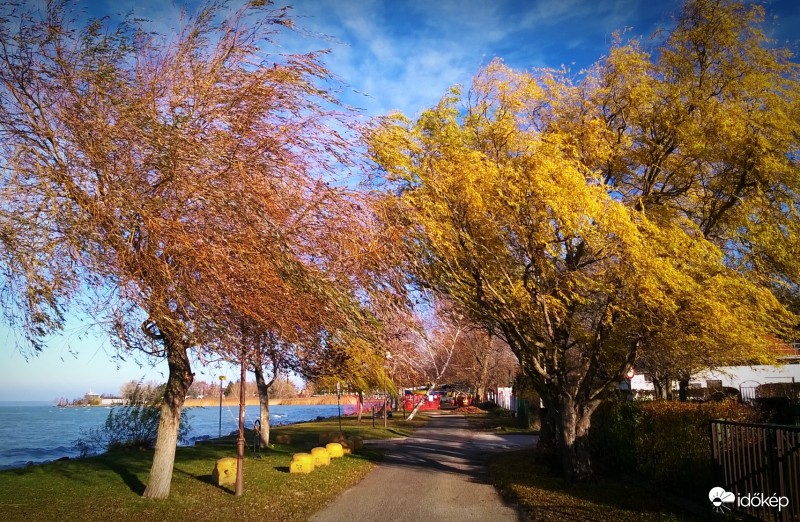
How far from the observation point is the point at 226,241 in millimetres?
6785

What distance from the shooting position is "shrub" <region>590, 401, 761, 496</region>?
34.8 ft

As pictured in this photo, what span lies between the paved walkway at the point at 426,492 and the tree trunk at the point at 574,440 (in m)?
2.01

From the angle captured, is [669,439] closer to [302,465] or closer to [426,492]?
[426,492]

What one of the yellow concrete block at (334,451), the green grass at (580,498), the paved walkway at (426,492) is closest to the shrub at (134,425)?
the yellow concrete block at (334,451)

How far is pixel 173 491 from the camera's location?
11.4 metres

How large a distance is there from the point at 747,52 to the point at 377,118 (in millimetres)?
9042

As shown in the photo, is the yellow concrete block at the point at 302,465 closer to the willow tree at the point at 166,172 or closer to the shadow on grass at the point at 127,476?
the shadow on grass at the point at 127,476

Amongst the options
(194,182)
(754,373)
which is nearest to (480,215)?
(194,182)

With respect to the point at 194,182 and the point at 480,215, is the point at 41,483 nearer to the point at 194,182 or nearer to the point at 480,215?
the point at 194,182

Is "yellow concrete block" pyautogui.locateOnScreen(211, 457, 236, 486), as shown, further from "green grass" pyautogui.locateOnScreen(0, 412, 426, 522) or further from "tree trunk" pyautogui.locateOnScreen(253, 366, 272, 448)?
"tree trunk" pyautogui.locateOnScreen(253, 366, 272, 448)

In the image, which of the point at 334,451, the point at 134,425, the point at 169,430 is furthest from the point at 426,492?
the point at 134,425

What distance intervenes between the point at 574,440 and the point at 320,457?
274 inches

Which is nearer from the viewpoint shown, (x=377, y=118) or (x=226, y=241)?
(x=226, y=241)

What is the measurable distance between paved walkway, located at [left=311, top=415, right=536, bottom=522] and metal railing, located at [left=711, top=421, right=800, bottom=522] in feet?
11.4
